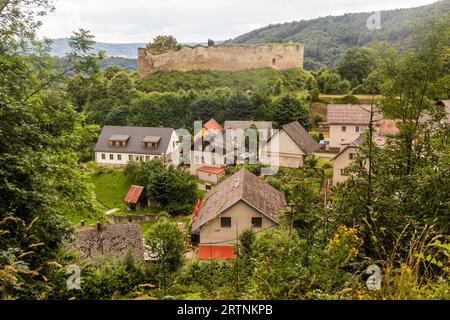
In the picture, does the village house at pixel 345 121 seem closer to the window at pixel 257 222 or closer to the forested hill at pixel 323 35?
the window at pixel 257 222

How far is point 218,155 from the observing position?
31594 millimetres

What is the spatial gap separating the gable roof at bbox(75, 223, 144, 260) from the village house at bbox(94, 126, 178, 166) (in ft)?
61.8

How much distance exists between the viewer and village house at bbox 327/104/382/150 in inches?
1211

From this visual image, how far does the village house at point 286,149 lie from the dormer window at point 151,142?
9.57 m

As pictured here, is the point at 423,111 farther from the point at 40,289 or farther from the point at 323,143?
the point at 323,143

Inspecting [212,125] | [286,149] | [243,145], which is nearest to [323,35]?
[212,125]

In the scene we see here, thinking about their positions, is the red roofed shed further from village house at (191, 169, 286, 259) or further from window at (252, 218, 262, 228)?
window at (252, 218, 262, 228)

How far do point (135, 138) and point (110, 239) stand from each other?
869 inches

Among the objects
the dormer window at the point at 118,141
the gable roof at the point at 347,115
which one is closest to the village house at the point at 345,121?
the gable roof at the point at 347,115

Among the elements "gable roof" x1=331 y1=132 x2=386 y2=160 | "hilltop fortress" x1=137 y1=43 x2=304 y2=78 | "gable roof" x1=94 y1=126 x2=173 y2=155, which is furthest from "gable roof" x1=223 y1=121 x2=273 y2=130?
"hilltop fortress" x1=137 y1=43 x2=304 y2=78

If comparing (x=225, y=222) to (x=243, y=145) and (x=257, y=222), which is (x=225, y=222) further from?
(x=243, y=145)

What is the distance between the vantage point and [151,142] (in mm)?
35688

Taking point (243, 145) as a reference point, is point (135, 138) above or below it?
above

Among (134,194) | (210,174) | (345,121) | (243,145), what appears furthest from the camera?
(243,145)
